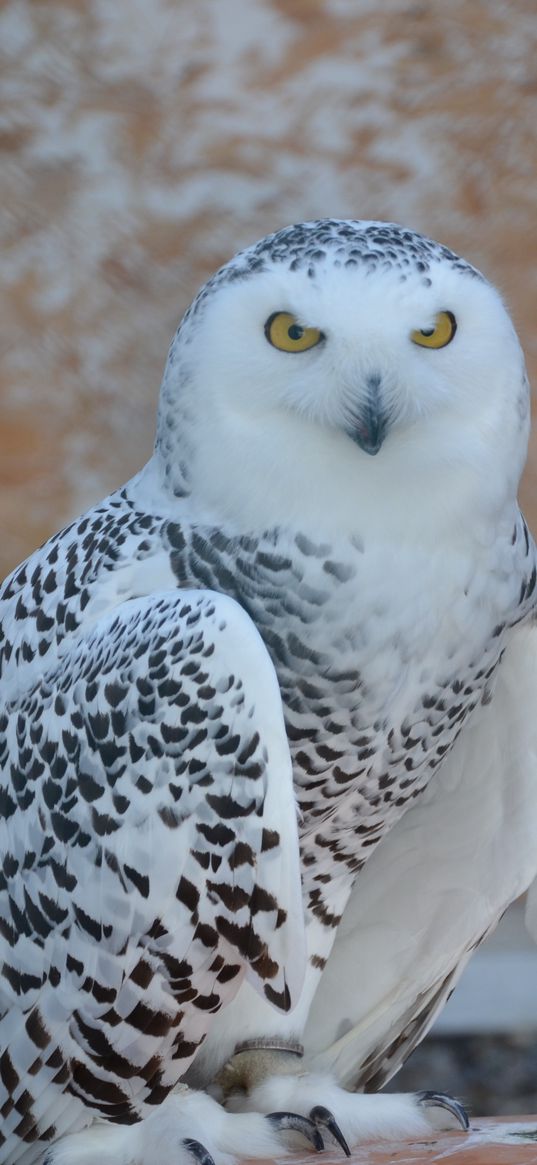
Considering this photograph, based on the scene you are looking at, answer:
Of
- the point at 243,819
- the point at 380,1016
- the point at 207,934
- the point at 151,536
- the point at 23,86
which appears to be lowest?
the point at 380,1016

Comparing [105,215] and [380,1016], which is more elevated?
[105,215]

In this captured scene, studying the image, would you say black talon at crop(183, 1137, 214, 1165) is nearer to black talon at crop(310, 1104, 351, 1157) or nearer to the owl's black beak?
black talon at crop(310, 1104, 351, 1157)

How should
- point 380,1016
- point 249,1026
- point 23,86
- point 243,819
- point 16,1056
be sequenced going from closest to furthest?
point 243,819 < point 16,1056 < point 249,1026 < point 380,1016 < point 23,86

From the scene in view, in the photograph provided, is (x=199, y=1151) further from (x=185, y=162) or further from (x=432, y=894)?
(x=185, y=162)

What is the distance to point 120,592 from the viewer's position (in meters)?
1.35

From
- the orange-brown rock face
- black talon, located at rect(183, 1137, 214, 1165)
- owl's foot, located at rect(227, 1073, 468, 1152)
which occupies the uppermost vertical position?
the orange-brown rock face

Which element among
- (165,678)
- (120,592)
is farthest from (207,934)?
(120,592)

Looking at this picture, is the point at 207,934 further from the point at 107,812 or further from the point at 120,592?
the point at 120,592

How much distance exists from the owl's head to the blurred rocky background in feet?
3.75

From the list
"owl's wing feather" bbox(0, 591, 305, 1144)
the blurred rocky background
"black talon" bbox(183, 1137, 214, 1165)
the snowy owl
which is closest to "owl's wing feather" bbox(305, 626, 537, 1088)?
the snowy owl

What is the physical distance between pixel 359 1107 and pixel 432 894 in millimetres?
261

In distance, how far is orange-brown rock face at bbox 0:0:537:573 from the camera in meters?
2.36

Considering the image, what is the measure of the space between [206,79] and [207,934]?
1632 mm

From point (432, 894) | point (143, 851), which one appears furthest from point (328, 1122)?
point (143, 851)
